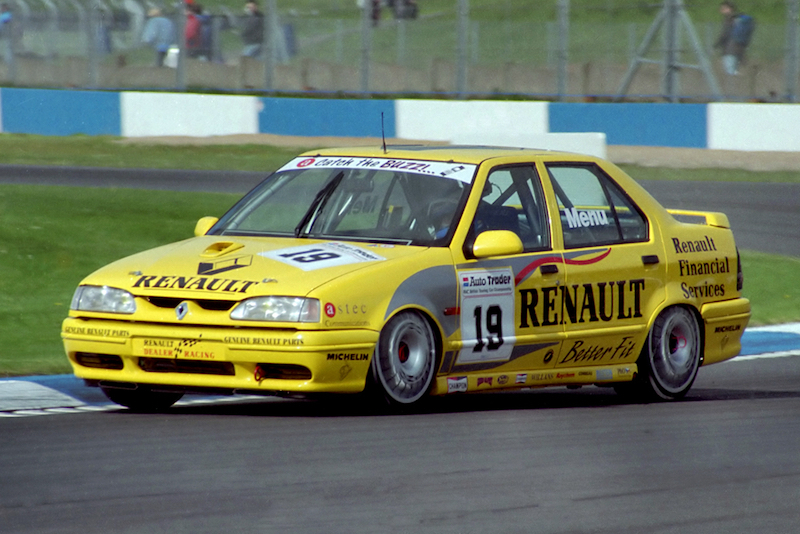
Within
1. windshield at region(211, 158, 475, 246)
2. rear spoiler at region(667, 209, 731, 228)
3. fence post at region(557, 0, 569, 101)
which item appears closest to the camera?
windshield at region(211, 158, 475, 246)

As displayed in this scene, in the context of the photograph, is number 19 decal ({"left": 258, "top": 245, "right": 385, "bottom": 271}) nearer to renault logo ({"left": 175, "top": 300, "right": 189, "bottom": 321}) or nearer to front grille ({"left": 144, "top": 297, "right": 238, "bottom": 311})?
front grille ({"left": 144, "top": 297, "right": 238, "bottom": 311})

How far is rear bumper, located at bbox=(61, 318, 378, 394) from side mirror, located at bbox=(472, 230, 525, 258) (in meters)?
0.82

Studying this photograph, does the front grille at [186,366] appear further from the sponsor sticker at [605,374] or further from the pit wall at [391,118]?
the pit wall at [391,118]

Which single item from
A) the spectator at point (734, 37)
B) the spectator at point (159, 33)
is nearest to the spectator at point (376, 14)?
the spectator at point (159, 33)

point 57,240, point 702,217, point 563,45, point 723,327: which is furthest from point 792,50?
point 723,327

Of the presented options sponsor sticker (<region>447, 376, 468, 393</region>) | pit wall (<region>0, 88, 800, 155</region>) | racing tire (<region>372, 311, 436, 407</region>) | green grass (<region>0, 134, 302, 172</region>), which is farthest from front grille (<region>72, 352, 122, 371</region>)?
pit wall (<region>0, 88, 800, 155</region>)

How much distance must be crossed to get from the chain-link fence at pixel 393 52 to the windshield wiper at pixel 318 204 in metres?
17.7

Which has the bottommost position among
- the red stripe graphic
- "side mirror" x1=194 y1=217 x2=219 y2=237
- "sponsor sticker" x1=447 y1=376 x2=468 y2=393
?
"sponsor sticker" x1=447 y1=376 x2=468 y2=393

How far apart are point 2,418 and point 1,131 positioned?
2121cm

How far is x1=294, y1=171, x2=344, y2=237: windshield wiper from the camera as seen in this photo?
765cm

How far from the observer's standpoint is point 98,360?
709 centimetres

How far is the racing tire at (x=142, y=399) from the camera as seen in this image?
7430mm

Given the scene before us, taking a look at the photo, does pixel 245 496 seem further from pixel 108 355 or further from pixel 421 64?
pixel 421 64

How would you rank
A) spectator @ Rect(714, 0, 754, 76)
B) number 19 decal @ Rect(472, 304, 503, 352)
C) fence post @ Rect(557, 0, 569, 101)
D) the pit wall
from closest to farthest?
number 19 decal @ Rect(472, 304, 503, 352) < the pit wall < spectator @ Rect(714, 0, 754, 76) < fence post @ Rect(557, 0, 569, 101)
